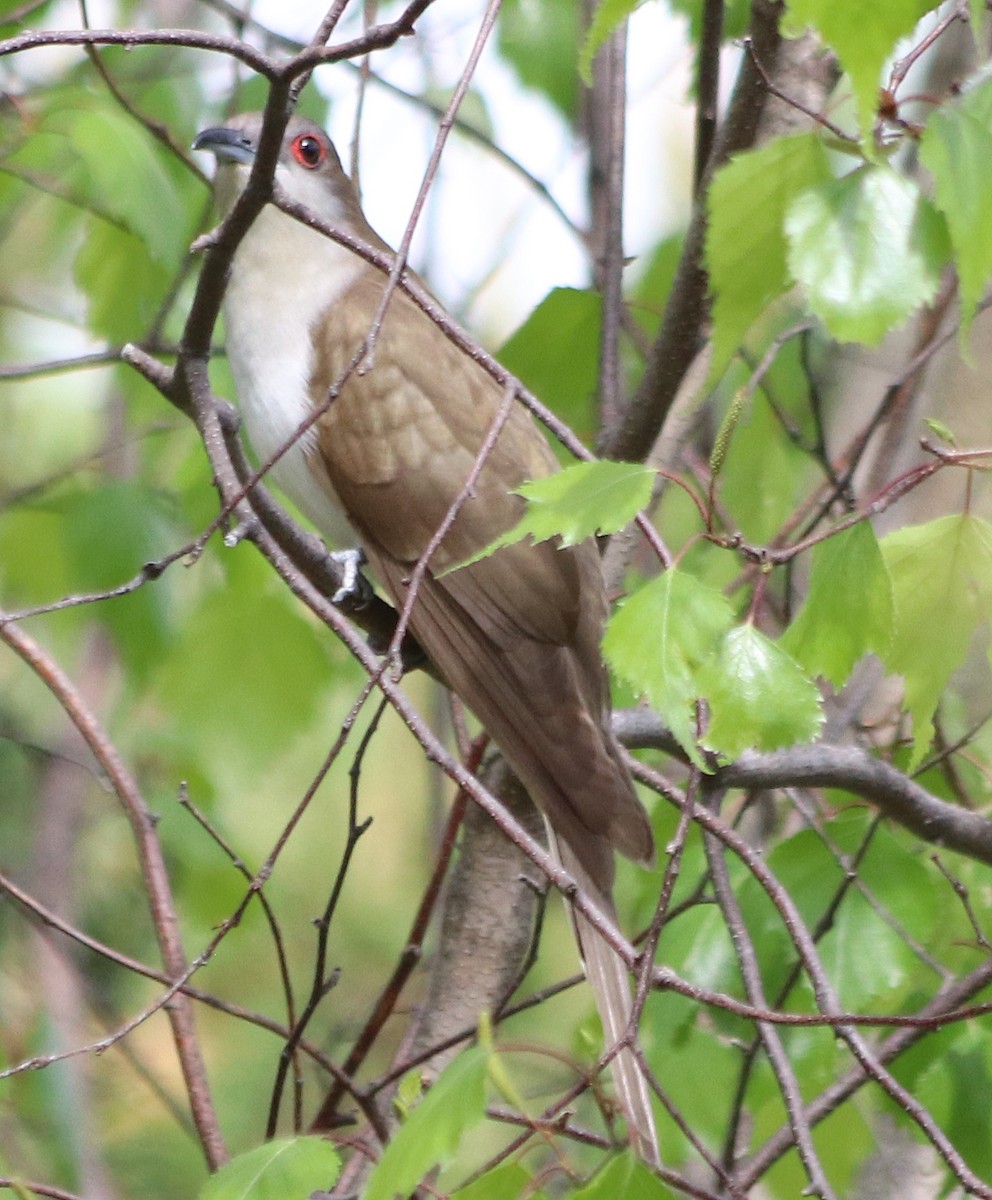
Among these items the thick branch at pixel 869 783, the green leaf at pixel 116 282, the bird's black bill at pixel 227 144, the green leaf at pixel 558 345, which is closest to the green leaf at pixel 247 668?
the green leaf at pixel 116 282

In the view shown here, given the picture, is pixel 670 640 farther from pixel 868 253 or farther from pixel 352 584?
pixel 352 584

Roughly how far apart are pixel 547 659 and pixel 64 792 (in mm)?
1570

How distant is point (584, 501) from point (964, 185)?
1.68ft

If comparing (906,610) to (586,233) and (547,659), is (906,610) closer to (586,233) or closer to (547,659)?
(547,659)

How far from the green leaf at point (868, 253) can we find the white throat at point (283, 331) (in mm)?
1553

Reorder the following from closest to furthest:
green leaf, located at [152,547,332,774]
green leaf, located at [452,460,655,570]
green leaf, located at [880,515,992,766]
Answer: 1. green leaf, located at [452,460,655,570]
2. green leaf, located at [880,515,992,766]
3. green leaf, located at [152,547,332,774]

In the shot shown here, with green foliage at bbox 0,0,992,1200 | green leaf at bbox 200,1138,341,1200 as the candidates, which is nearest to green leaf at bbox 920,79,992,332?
green foliage at bbox 0,0,992,1200

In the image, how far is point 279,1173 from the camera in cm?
184

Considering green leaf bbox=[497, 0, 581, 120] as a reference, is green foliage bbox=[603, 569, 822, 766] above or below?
below

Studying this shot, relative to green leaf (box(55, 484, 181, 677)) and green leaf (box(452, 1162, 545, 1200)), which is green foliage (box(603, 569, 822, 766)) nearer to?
green leaf (box(452, 1162, 545, 1200))

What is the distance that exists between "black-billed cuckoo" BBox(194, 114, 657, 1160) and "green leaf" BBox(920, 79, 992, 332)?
1.10m

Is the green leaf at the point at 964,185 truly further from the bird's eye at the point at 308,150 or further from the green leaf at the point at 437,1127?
the bird's eye at the point at 308,150

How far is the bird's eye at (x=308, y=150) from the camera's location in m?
3.71

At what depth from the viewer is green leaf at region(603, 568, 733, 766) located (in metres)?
1.58
